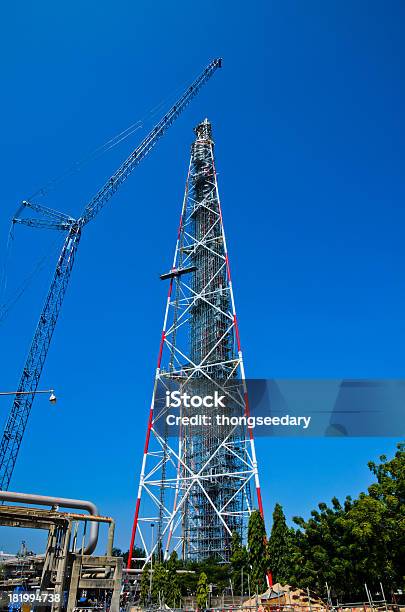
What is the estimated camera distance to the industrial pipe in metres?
26.1

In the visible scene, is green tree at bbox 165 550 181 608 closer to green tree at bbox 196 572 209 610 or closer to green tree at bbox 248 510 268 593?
green tree at bbox 196 572 209 610

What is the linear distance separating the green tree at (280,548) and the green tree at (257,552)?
4.01 ft

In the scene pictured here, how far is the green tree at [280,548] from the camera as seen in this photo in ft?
117

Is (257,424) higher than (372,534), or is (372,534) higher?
(257,424)

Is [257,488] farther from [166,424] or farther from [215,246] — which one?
[215,246]

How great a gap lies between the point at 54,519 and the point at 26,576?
874 centimetres

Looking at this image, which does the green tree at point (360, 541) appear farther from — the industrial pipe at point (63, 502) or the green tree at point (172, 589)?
the industrial pipe at point (63, 502)

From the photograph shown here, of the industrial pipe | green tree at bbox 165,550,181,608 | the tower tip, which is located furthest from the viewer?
the tower tip

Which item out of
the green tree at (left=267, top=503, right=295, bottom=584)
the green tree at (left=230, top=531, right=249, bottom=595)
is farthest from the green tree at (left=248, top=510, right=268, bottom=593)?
the green tree at (left=230, top=531, right=249, bottom=595)

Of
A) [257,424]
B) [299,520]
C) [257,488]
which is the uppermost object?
[257,424]

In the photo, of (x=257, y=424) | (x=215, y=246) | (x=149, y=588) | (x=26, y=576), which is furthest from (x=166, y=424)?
(x=215, y=246)

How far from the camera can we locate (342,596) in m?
33.7

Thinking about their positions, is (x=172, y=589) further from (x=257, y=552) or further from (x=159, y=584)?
(x=257, y=552)

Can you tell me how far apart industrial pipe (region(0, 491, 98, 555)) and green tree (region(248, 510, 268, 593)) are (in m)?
→ 13.1
